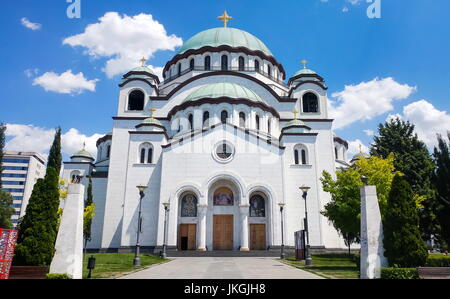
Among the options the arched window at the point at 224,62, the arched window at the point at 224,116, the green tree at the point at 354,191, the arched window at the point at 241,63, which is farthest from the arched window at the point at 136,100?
the green tree at the point at 354,191

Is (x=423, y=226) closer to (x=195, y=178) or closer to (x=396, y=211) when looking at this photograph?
(x=396, y=211)

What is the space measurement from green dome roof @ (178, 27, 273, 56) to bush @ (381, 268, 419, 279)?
33.5 metres

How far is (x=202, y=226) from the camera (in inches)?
1001

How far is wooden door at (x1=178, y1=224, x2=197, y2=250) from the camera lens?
2658 cm

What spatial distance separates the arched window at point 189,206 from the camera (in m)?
26.9

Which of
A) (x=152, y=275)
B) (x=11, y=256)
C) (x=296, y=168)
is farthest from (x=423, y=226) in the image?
(x=11, y=256)

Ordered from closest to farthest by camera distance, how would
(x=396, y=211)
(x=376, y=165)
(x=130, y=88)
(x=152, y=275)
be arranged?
(x=396, y=211)
(x=152, y=275)
(x=376, y=165)
(x=130, y=88)

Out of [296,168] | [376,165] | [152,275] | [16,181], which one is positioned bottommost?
[152,275]

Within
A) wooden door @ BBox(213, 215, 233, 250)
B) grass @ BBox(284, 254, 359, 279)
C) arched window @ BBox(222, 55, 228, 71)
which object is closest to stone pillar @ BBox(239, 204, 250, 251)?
wooden door @ BBox(213, 215, 233, 250)

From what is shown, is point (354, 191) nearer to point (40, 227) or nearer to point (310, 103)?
point (40, 227)

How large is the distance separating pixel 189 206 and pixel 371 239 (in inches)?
709

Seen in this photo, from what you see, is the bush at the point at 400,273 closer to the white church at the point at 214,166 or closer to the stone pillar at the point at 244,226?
the white church at the point at 214,166
